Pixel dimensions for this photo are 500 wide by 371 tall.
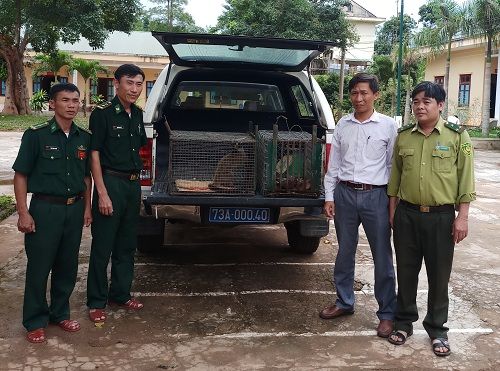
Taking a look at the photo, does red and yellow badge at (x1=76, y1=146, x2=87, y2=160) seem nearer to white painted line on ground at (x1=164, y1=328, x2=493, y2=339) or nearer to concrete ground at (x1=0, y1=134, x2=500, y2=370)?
concrete ground at (x1=0, y1=134, x2=500, y2=370)

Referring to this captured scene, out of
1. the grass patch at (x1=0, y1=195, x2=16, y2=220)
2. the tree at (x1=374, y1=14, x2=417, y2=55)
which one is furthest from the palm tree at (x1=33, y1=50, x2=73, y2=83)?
the tree at (x1=374, y1=14, x2=417, y2=55)

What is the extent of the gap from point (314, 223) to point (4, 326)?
7.44ft

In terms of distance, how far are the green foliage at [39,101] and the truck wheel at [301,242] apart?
82.8ft

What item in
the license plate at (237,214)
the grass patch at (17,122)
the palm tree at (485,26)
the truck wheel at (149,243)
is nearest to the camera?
the license plate at (237,214)

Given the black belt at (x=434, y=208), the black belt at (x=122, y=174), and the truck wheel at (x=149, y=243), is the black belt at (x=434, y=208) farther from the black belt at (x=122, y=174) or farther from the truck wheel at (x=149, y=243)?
the truck wheel at (x=149, y=243)

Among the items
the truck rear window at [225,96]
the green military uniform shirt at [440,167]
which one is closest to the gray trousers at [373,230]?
the green military uniform shirt at [440,167]

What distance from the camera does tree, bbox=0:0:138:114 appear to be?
12.6m

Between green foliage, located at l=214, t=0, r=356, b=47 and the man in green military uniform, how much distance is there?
20446 millimetres

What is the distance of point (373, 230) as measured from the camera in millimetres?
3627

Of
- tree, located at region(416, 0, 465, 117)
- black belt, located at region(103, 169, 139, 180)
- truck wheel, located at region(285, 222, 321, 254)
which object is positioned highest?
tree, located at region(416, 0, 465, 117)

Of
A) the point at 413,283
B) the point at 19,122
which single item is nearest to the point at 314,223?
the point at 413,283

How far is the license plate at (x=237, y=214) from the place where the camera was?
4012 millimetres

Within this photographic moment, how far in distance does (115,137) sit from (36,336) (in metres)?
1.31

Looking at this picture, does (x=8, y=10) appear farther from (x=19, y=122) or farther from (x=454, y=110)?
(x=454, y=110)
